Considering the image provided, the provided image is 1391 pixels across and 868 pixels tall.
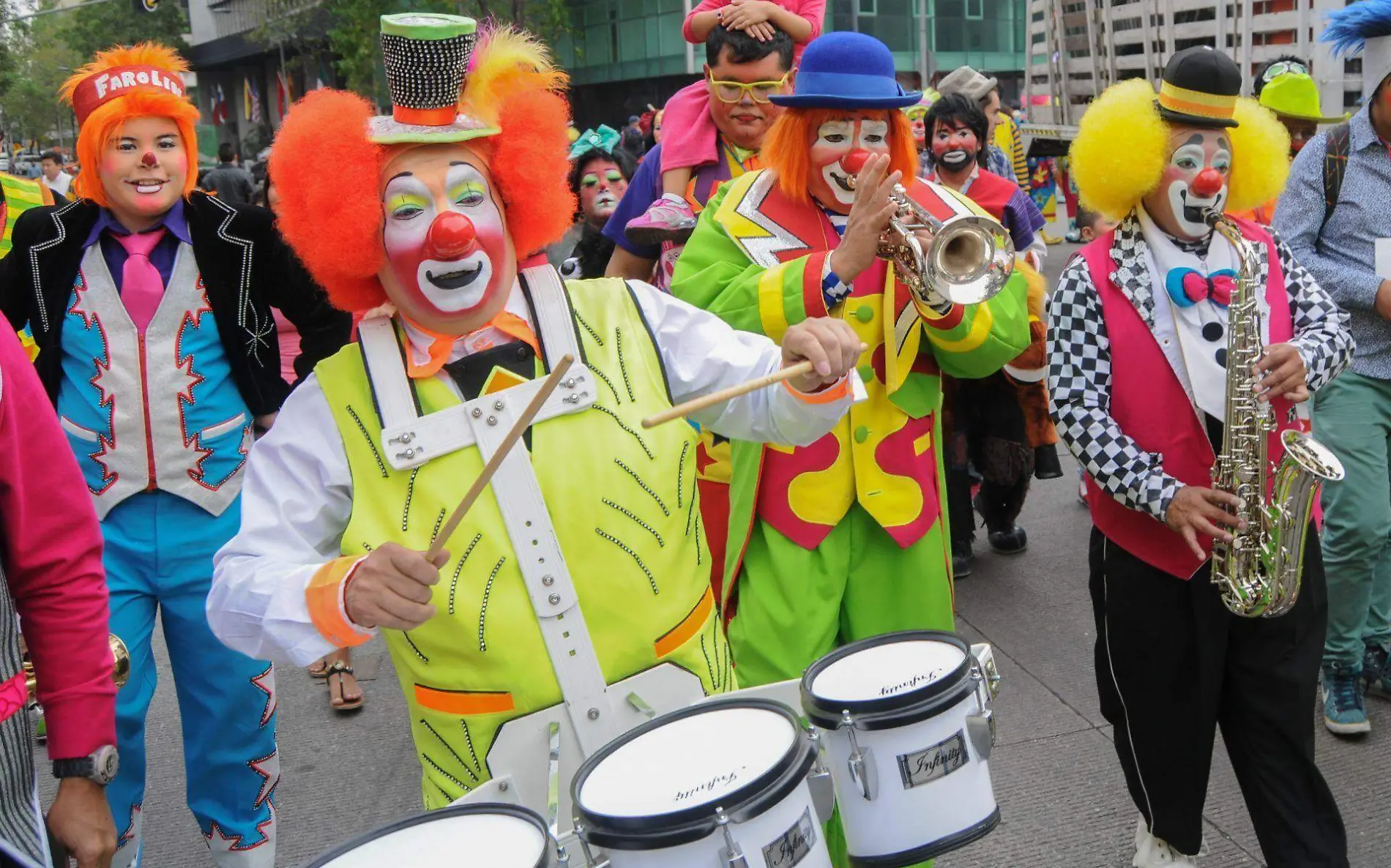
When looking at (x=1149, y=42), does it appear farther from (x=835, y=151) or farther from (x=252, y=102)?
(x=252, y=102)

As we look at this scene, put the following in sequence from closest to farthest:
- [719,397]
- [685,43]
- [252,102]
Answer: [719,397], [685,43], [252,102]

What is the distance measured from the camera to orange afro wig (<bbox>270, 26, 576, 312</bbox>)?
7.80 feet

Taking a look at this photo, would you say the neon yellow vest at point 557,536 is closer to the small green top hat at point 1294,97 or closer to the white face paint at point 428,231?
the white face paint at point 428,231

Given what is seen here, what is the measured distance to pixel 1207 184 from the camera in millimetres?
3045

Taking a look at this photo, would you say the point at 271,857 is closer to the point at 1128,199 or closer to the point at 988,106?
the point at 1128,199

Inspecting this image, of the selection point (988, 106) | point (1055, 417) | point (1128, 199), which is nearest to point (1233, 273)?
point (1128, 199)

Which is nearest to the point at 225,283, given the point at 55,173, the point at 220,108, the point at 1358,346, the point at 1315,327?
the point at 1315,327

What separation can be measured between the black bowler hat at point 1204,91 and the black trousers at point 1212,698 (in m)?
1.00

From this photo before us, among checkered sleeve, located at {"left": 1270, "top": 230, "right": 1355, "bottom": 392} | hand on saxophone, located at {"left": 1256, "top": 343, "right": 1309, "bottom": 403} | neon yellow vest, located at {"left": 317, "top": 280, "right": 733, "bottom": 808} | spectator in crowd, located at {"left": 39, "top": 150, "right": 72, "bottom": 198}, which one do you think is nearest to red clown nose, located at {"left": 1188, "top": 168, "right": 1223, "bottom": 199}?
checkered sleeve, located at {"left": 1270, "top": 230, "right": 1355, "bottom": 392}

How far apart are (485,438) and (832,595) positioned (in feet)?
4.16

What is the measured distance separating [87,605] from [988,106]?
629cm

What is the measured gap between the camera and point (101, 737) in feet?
7.05

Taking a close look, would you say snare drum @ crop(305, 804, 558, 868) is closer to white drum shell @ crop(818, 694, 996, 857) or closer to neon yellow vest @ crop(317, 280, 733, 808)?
neon yellow vest @ crop(317, 280, 733, 808)

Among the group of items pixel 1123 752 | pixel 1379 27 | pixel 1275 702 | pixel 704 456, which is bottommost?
pixel 1123 752
